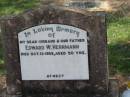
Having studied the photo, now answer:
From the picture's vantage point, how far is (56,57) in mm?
5078

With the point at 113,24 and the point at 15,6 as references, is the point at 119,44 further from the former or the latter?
Answer: the point at 15,6

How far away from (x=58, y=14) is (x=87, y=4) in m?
4.36

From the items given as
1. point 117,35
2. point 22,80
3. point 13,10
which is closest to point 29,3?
point 13,10

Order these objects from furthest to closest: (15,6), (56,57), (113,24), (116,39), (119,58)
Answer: (15,6) → (113,24) → (116,39) → (119,58) → (56,57)

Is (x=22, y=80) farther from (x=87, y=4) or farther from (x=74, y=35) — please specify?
(x=87, y=4)

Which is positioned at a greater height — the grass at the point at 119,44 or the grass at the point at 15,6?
the grass at the point at 15,6

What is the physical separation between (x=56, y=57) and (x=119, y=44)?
90.2 inches

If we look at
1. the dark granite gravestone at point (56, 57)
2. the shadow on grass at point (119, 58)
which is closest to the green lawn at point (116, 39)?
the shadow on grass at point (119, 58)

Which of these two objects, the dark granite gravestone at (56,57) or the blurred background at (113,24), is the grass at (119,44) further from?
the dark granite gravestone at (56,57)

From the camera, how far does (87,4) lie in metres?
9.23

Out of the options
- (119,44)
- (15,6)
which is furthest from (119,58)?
(15,6)

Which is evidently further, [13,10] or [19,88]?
[13,10]

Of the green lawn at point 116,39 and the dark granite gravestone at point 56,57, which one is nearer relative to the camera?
the dark granite gravestone at point 56,57

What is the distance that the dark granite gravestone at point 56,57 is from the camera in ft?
16.2
